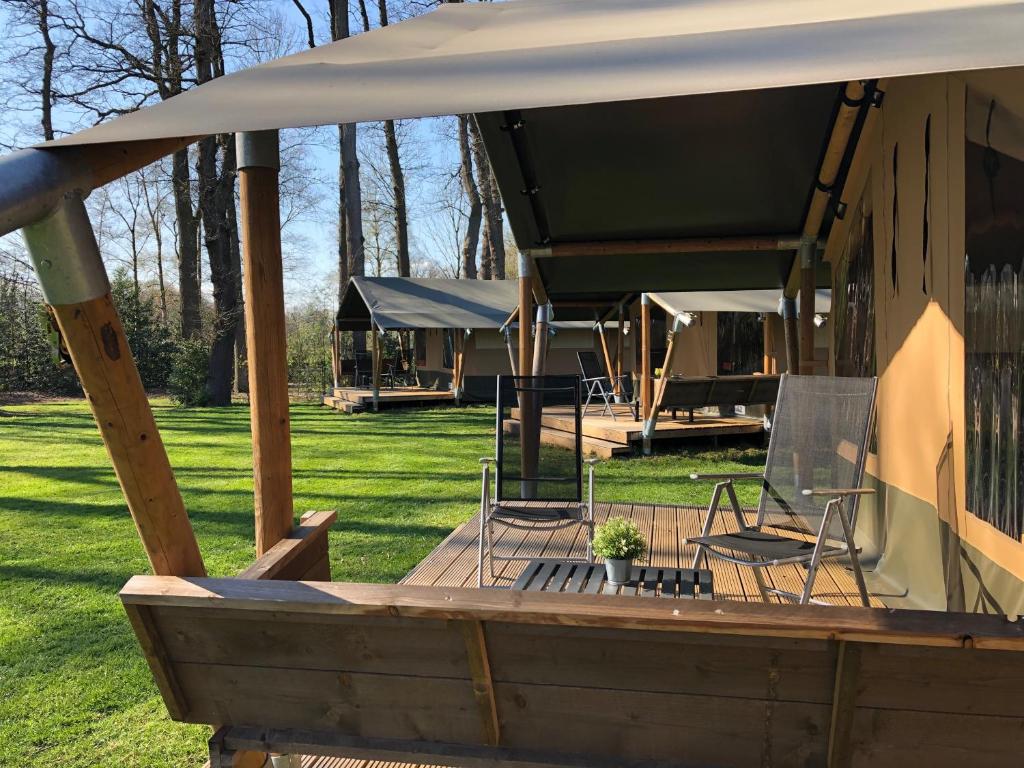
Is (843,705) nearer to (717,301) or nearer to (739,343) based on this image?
(717,301)

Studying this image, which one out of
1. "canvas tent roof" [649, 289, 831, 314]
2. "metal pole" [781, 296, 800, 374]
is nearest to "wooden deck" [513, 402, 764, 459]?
"canvas tent roof" [649, 289, 831, 314]

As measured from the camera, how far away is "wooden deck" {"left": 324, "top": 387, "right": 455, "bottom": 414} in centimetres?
1610

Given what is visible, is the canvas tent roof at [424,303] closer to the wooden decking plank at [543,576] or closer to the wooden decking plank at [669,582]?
the wooden decking plank at [543,576]

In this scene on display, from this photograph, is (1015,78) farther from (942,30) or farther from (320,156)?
(320,156)

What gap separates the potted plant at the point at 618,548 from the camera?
326 centimetres

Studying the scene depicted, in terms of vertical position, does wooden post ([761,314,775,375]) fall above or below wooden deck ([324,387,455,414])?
above

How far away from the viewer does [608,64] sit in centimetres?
162

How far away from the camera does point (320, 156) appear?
23453mm

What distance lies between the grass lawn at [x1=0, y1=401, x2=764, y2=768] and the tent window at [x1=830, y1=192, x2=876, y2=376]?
71.1 inches

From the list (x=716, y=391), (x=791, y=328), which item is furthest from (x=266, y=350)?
(x=716, y=391)

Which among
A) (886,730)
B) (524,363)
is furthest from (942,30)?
(524,363)

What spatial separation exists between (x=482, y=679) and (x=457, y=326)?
14.5 m

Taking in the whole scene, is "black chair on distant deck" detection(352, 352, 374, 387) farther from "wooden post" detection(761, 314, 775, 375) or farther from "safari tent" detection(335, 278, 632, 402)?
"wooden post" detection(761, 314, 775, 375)

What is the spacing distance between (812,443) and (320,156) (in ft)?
71.0
